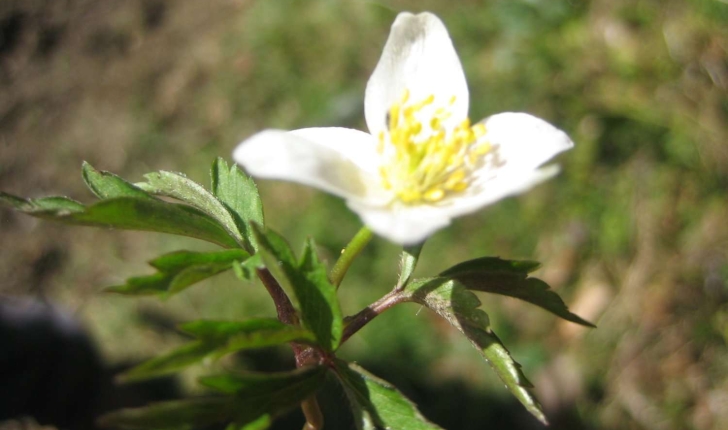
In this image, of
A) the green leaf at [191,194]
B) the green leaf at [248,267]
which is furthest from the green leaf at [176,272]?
the green leaf at [191,194]

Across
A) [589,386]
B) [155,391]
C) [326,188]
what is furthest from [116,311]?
[326,188]

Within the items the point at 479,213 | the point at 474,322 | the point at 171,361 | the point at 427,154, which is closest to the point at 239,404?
the point at 171,361

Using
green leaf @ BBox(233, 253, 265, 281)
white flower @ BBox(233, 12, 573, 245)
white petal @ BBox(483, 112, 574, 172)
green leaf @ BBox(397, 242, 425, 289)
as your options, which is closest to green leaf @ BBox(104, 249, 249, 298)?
green leaf @ BBox(233, 253, 265, 281)

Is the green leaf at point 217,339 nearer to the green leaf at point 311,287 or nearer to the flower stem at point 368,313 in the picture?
the green leaf at point 311,287

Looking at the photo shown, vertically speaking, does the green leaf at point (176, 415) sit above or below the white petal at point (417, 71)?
below

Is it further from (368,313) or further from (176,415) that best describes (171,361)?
(368,313)
